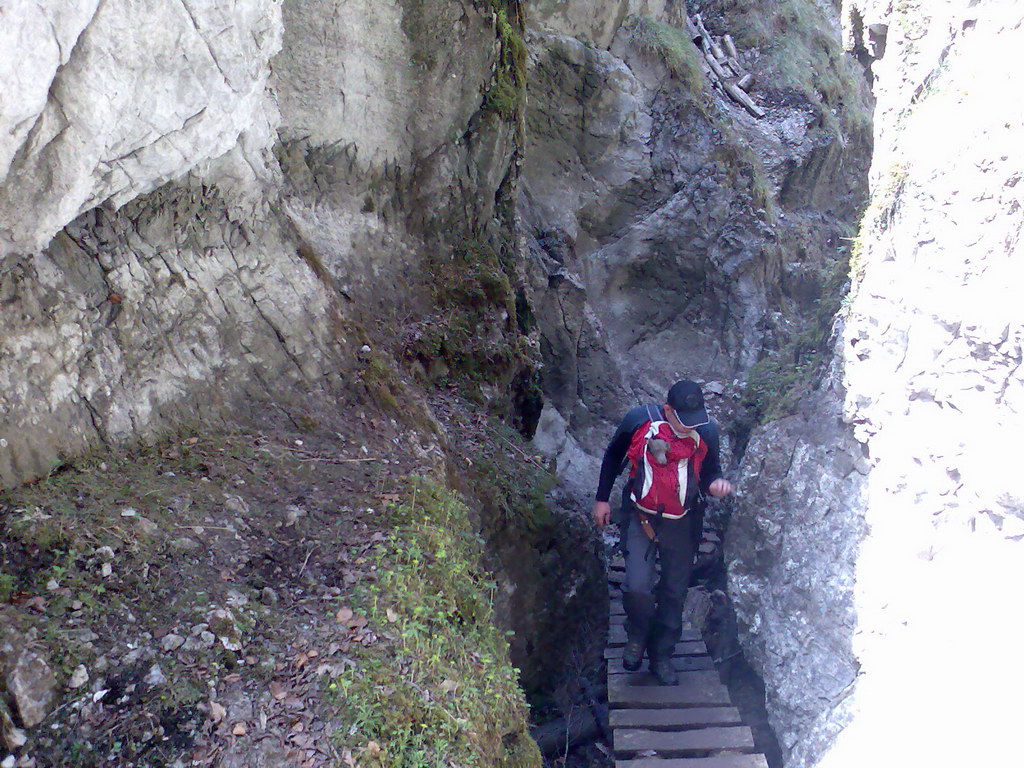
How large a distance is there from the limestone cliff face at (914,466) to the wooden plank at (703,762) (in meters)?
0.75

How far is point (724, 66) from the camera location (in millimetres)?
12953

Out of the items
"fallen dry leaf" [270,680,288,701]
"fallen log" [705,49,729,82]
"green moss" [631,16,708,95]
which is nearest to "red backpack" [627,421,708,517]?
"fallen dry leaf" [270,680,288,701]

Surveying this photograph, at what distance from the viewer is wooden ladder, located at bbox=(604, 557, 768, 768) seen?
16.1ft

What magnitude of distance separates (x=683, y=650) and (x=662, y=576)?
36.5 inches

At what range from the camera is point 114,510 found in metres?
3.32

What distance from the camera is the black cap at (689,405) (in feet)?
17.1

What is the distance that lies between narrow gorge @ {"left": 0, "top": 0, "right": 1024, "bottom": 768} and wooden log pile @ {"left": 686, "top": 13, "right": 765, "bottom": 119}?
4.99 m

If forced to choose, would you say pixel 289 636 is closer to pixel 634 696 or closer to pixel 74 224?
pixel 74 224

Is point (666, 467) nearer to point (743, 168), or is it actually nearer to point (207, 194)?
point (207, 194)

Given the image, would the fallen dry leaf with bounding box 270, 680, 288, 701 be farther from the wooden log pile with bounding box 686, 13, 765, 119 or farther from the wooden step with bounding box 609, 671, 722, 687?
the wooden log pile with bounding box 686, 13, 765, 119

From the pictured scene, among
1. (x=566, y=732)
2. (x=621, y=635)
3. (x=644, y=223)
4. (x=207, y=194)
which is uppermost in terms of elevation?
(x=207, y=194)

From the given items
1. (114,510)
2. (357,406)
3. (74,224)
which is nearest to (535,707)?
(357,406)

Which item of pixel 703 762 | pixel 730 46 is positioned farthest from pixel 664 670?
pixel 730 46

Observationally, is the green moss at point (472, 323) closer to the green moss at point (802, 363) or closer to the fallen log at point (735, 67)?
the green moss at point (802, 363)
